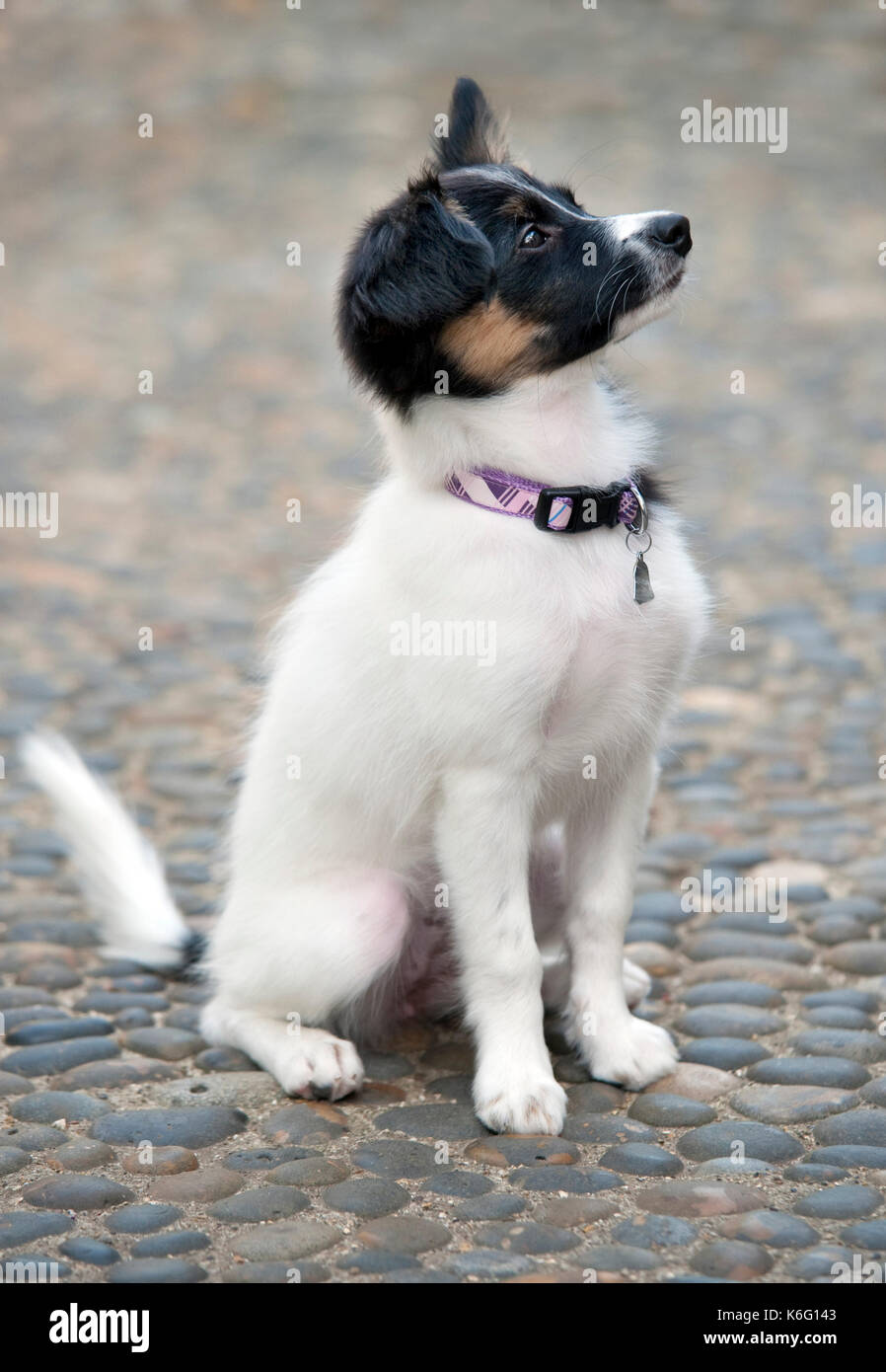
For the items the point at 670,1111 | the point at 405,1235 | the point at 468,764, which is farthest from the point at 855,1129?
the point at 468,764

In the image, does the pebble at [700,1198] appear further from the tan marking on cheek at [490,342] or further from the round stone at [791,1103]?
the tan marking on cheek at [490,342]

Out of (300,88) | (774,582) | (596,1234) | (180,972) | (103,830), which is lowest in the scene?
(596,1234)

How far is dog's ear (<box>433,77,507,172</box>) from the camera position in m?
3.74

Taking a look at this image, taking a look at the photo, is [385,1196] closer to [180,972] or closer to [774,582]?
[180,972]

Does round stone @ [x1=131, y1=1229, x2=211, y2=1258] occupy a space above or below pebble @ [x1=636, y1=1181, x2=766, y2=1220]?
below

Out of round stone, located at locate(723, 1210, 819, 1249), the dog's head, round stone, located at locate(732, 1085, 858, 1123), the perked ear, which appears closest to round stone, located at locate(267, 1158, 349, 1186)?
round stone, located at locate(723, 1210, 819, 1249)

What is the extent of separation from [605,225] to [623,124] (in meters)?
12.2

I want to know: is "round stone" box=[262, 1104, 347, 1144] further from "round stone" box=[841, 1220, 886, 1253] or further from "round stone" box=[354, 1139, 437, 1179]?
"round stone" box=[841, 1220, 886, 1253]

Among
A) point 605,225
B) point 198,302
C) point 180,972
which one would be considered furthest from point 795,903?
point 198,302

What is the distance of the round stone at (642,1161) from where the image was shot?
319 cm

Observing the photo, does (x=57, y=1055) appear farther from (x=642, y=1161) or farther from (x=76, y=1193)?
(x=642, y=1161)

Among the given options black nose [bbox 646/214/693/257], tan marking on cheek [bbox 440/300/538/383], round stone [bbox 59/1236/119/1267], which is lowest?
round stone [bbox 59/1236/119/1267]

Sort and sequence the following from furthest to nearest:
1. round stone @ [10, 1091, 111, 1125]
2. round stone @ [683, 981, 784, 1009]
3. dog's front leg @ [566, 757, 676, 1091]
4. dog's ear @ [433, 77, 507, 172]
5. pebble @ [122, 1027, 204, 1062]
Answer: round stone @ [683, 981, 784, 1009], pebble @ [122, 1027, 204, 1062], dog's ear @ [433, 77, 507, 172], dog's front leg @ [566, 757, 676, 1091], round stone @ [10, 1091, 111, 1125]

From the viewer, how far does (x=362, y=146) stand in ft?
47.9
